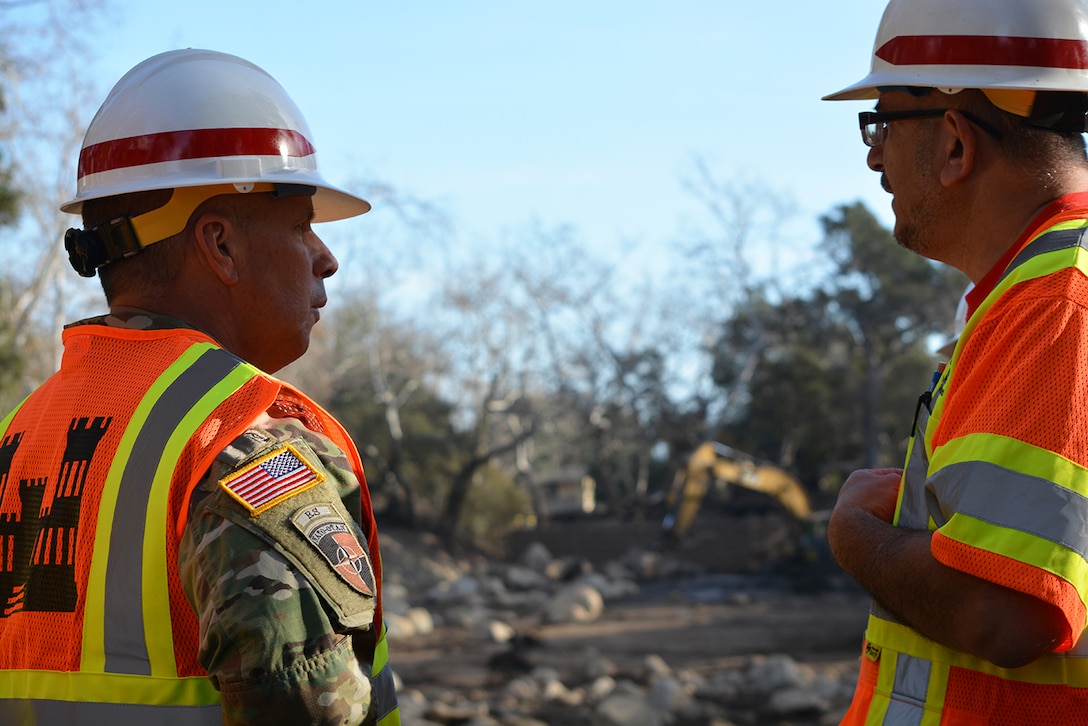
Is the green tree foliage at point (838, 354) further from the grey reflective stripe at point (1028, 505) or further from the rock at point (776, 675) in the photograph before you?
the grey reflective stripe at point (1028, 505)

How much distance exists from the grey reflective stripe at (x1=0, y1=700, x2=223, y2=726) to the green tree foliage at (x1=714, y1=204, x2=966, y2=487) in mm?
34024

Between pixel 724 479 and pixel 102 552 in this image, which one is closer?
pixel 102 552

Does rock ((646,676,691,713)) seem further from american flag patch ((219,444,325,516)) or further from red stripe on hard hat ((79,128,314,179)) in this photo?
american flag patch ((219,444,325,516))

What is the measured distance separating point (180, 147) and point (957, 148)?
1551mm

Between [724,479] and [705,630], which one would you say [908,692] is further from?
[724,479]

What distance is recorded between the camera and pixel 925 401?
2.18 m

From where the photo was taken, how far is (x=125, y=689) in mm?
1715

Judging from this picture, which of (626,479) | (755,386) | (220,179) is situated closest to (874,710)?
(220,179)

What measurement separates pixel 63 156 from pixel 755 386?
A: 75.1ft

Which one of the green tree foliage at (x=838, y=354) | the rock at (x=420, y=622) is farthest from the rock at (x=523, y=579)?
the green tree foliage at (x=838, y=354)

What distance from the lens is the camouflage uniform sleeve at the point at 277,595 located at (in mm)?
1572

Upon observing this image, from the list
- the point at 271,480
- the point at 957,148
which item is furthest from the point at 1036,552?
the point at 271,480

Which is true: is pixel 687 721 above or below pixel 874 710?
below

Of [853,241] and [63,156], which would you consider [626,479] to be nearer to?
[853,241]
